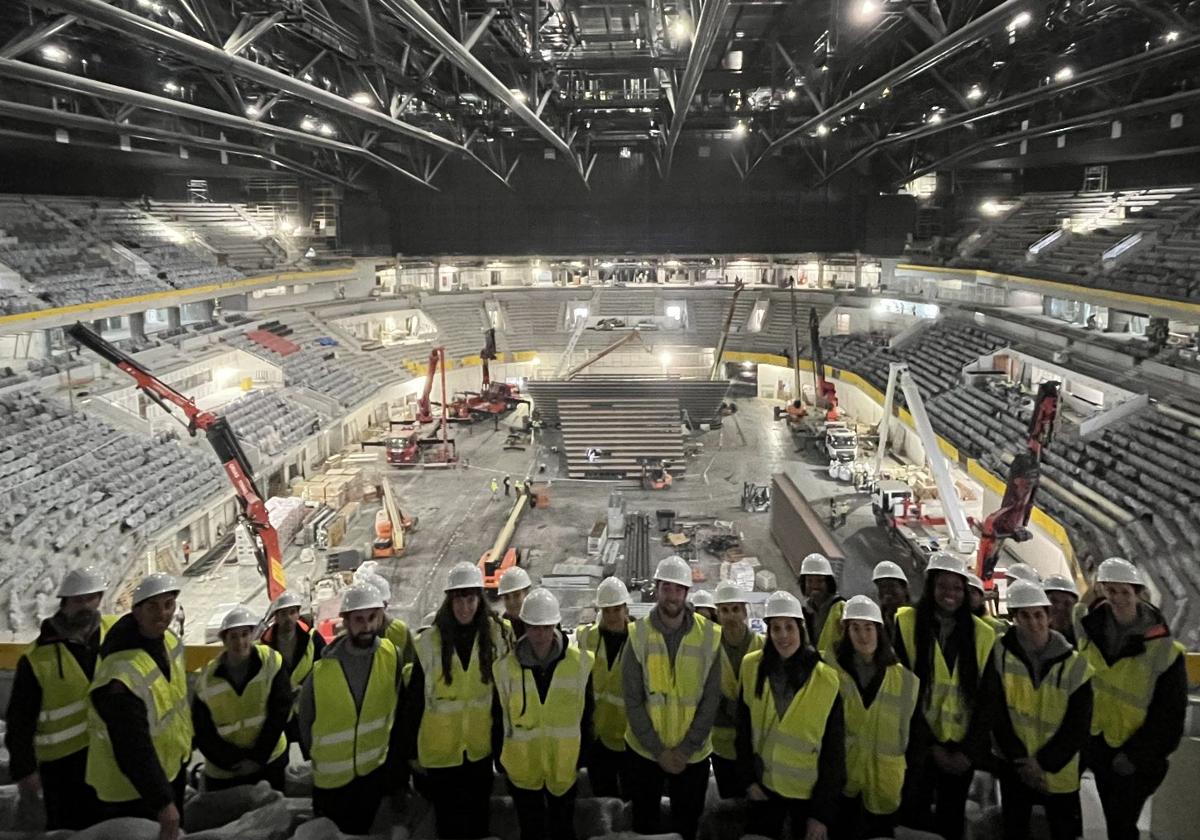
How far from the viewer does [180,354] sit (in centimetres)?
2531

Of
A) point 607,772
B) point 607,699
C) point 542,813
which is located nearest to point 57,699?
point 542,813

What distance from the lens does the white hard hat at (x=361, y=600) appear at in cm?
415

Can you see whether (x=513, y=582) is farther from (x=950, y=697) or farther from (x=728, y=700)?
(x=950, y=697)

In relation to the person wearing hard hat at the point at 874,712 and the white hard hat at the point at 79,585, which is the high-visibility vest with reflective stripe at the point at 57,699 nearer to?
the white hard hat at the point at 79,585

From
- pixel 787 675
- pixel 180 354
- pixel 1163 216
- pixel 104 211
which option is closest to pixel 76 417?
pixel 180 354

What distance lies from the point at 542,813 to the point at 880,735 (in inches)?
67.0

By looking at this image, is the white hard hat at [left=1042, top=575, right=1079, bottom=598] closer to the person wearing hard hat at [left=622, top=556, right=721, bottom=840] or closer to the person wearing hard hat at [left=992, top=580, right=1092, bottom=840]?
the person wearing hard hat at [left=992, top=580, right=1092, bottom=840]

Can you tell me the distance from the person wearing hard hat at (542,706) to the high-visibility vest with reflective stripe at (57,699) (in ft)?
6.94

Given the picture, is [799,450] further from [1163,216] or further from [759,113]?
[1163,216]

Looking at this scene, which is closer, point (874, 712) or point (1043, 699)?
point (874, 712)

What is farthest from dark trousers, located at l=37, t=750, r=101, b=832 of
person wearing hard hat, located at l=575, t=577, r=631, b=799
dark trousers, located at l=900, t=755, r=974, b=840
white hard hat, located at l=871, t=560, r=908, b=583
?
white hard hat, located at l=871, t=560, r=908, b=583

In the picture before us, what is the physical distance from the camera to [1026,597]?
4180 mm

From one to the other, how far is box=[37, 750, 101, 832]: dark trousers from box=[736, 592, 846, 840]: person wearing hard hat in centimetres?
328

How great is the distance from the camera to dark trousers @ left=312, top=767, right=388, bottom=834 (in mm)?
4176
